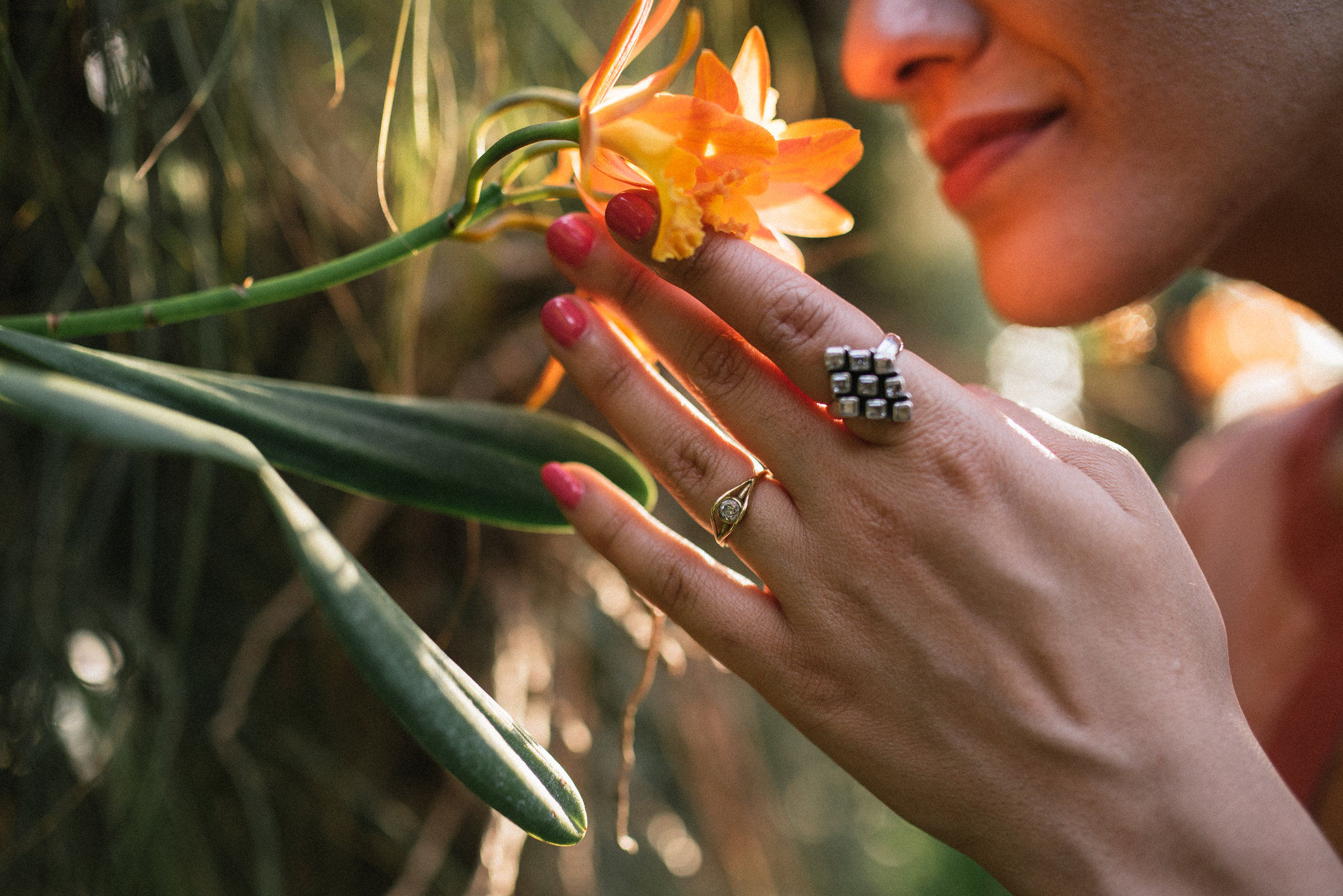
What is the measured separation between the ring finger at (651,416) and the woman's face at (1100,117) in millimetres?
282

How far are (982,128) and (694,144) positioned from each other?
291mm

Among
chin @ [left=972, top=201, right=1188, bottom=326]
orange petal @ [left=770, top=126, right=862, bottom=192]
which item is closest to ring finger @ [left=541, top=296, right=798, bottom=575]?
orange petal @ [left=770, top=126, right=862, bottom=192]

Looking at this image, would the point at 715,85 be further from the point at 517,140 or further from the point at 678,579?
the point at 678,579

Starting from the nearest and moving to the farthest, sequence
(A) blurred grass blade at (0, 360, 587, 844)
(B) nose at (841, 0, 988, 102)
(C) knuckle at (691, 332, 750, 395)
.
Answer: (A) blurred grass blade at (0, 360, 587, 844), (C) knuckle at (691, 332, 750, 395), (B) nose at (841, 0, 988, 102)

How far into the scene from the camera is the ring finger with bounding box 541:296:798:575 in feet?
1.16

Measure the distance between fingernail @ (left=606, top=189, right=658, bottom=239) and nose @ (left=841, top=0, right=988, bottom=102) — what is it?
27cm

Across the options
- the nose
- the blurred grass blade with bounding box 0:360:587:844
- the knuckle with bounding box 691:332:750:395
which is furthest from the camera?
the nose

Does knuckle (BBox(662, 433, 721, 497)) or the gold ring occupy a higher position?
knuckle (BBox(662, 433, 721, 497))

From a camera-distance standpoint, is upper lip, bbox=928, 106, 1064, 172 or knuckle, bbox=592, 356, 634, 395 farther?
upper lip, bbox=928, 106, 1064, 172

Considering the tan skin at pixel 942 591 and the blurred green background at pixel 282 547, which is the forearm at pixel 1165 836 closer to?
the tan skin at pixel 942 591

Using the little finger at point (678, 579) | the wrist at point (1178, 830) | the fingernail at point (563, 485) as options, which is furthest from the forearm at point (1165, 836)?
the fingernail at point (563, 485)

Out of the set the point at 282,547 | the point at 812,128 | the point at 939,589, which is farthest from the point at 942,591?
the point at 282,547

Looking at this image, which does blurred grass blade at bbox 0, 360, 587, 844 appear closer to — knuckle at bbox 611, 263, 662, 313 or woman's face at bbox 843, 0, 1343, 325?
knuckle at bbox 611, 263, 662, 313

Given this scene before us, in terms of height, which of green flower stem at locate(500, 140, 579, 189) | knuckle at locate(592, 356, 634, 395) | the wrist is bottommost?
the wrist
